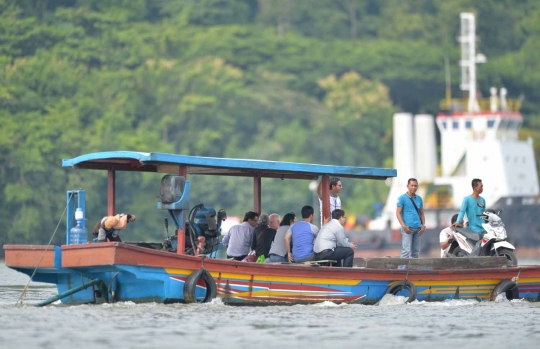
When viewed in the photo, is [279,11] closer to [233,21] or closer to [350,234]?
[233,21]

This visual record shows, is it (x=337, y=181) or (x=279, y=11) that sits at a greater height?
(x=279, y=11)

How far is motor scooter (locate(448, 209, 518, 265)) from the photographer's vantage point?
65.0 ft

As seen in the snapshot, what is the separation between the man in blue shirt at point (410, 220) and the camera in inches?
777

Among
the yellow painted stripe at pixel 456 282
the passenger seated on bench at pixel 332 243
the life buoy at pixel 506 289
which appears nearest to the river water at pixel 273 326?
the yellow painted stripe at pixel 456 282

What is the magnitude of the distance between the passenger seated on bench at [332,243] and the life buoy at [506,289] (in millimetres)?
2328

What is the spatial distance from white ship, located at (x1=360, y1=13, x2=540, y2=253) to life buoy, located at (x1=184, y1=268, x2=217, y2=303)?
3279cm

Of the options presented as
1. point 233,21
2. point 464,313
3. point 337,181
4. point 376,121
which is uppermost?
point 233,21

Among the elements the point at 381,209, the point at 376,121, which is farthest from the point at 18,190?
the point at 376,121

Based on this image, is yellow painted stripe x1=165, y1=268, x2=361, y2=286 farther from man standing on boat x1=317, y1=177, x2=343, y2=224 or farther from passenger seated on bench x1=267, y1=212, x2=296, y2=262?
man standing on boat x1=317, y1=177, x2=343, y2=224

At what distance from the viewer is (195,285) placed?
17578 mm

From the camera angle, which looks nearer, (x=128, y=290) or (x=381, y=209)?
(x=128, y=290)

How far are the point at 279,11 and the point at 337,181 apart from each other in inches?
2334

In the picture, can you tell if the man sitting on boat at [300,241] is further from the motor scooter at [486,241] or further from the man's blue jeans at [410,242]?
the motor scooter at [486,241]

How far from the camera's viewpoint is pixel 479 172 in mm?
51031
